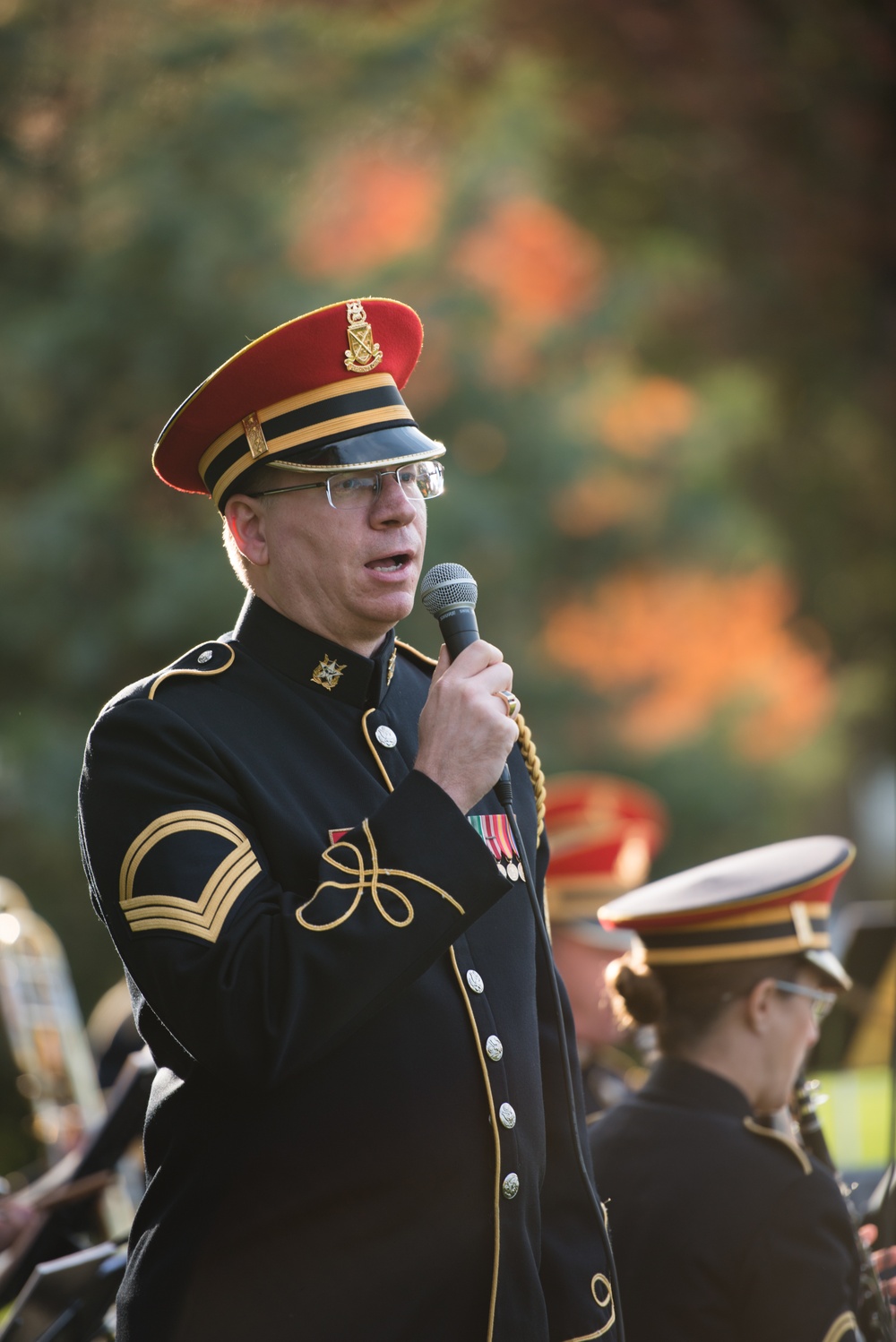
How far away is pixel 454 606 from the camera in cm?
230

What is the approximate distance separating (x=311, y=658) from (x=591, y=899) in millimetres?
2925

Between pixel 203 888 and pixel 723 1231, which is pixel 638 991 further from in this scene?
pixel 203 888

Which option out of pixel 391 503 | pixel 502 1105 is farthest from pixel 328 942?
pixel 391 503

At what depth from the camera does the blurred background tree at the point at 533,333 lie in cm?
1176

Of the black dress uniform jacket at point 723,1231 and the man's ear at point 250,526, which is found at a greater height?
the man's ear at point 250,526

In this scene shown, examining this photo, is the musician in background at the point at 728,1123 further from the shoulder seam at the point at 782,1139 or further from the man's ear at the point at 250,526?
the man's ear at the point at 250,526

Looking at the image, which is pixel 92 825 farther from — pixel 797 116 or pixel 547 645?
pixel 797 116

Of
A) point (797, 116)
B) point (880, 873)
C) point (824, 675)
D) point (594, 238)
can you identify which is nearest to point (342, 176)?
point (594, 238)

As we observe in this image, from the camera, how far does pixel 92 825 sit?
217 centimetres

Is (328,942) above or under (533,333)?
under

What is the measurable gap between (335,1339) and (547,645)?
14775 mm

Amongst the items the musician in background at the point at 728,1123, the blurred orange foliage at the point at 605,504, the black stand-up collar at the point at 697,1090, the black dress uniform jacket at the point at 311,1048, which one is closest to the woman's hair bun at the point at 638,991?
the musician in background at the point at 728,1123

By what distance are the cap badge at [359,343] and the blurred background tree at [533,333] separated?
8772 mm

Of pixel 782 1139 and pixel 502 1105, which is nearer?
pixel 502 1105
